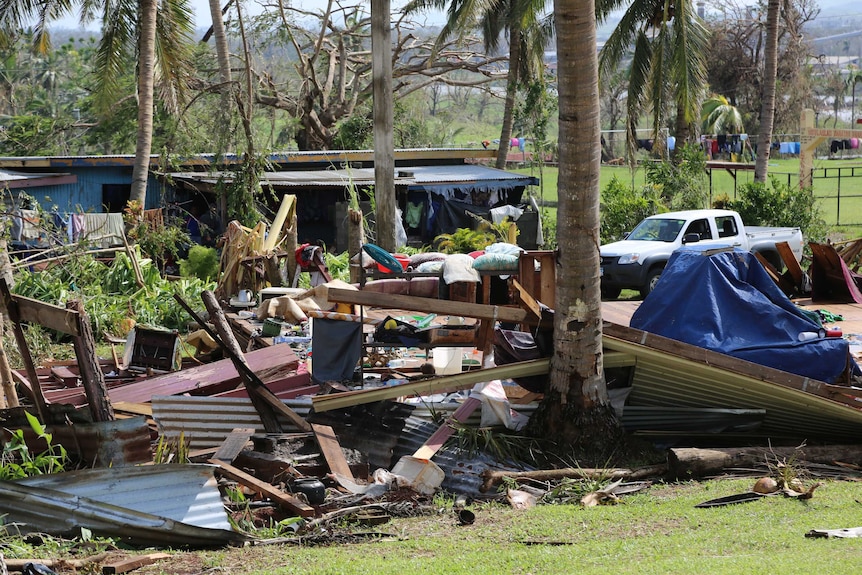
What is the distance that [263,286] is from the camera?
1834cm

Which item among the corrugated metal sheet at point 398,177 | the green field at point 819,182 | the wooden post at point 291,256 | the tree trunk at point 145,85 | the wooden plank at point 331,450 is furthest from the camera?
the green field at point 819,182

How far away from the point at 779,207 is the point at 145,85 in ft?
53.1

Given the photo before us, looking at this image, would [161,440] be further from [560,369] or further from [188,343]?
[188,343]

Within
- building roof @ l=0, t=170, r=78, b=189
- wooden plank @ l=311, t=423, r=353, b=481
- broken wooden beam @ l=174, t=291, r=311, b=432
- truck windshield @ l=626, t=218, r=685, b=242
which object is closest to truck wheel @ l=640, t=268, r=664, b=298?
truck windshield @ l=626, t=218, r=685, b=242

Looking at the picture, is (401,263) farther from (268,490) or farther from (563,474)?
(268,490)

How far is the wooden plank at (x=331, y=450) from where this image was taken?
8656 millimetres

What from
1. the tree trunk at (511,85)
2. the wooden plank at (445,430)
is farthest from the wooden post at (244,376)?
the tree trunk at (511,85)

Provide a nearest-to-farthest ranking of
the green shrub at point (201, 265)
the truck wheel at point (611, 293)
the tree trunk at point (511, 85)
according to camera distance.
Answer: the truck wheel at point (611, 293)
the green shrub at point (201, 265)
the tree trunk at point (511, 85)

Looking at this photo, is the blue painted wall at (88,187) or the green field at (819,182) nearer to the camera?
the blue painted wall at (88,187)

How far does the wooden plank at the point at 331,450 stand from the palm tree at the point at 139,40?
1441 centimetres

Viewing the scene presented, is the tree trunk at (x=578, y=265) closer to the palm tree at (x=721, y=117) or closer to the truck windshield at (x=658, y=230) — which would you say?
the truck windshield at (x=658, y=230)

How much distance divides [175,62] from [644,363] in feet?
58.8

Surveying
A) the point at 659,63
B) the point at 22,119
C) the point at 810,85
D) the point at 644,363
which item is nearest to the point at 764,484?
the point at 644,363

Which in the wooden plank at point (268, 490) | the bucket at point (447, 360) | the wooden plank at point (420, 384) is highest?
Result: the wooden plank at point (420, 384)
